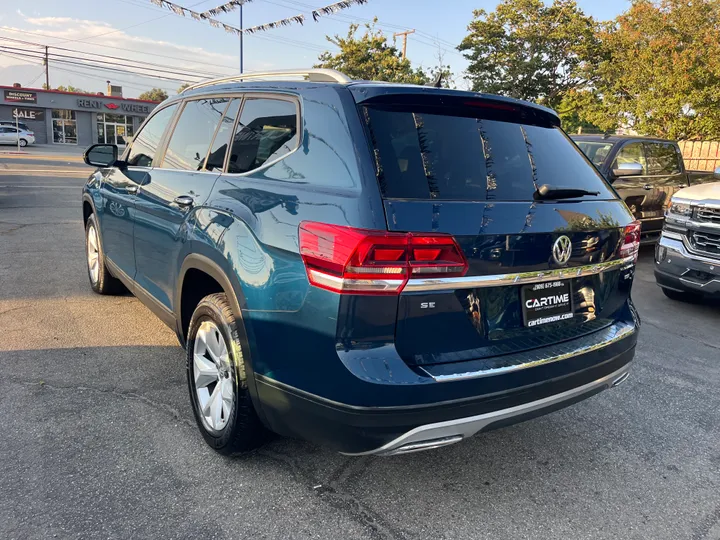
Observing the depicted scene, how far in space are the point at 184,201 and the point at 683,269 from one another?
16.1 feet

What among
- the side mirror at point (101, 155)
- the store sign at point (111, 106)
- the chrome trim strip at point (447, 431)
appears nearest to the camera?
the chrome trim strip at point (447, 431)

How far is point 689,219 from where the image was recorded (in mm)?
5660

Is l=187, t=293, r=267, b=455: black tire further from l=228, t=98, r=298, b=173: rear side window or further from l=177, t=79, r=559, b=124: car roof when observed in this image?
l=177, t=79, r=559, b=124: car roof

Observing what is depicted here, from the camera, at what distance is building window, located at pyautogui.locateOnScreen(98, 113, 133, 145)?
1998 inches

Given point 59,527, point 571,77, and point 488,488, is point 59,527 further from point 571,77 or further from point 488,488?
point 571,77

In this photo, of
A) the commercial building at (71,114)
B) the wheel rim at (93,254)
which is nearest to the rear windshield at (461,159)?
the wheel rim at (93,254)

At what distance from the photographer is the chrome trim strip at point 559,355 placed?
2.19 metres

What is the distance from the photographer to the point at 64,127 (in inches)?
1938

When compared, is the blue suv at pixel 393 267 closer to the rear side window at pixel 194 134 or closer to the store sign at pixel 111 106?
the rear side window at pixel 194 134

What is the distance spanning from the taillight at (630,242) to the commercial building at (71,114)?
52541mm

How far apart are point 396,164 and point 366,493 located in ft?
4.97

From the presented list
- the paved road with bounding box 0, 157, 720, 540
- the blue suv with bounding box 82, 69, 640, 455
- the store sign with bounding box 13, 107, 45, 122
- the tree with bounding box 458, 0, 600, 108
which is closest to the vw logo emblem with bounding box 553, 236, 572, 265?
the blue suv with bounding box 82, 69, 640, 455

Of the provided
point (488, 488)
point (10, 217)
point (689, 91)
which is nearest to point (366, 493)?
point (488, 488)

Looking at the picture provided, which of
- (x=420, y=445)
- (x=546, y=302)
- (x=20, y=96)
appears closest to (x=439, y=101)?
(x=546, y=302)
